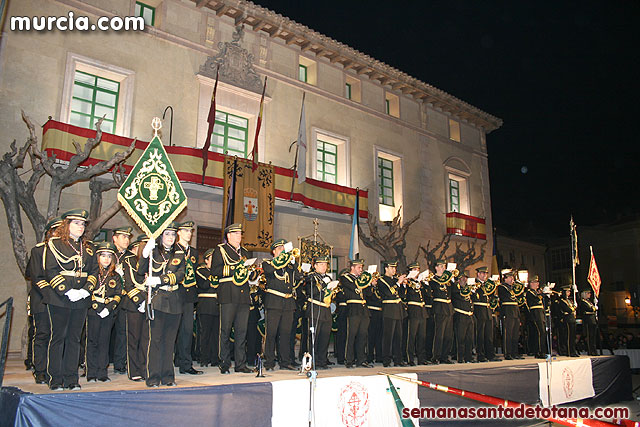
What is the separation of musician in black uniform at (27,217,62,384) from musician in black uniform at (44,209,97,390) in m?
0.09

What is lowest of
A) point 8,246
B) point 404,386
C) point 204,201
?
point 404,386

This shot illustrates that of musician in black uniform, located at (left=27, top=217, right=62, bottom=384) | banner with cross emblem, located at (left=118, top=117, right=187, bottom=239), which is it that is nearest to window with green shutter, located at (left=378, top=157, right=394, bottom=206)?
banner with cross emblem, located at (left=118, top=117, right=187, bottom=239)

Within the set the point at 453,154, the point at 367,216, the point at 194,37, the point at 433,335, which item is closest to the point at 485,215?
the point at 453,154

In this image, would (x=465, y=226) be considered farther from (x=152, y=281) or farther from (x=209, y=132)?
(x=152, y=281)

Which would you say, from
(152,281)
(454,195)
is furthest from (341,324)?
(454,195)

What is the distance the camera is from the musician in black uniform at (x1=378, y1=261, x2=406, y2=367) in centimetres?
921

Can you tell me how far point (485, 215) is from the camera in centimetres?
2330

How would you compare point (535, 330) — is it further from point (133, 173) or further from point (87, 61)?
point (87, 61)

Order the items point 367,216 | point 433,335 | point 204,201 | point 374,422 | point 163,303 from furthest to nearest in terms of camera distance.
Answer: point 367,216 → point 204,201 → point 433,335 → point 374,422 → point 163,303

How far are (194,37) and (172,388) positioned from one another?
12524mm

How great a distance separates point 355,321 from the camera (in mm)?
8812

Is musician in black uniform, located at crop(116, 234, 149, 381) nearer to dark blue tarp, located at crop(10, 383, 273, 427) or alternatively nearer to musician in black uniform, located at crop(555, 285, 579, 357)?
dark blue tarp, located at crop(10, 383, 273, 427)

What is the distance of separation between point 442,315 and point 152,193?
22.0 ft

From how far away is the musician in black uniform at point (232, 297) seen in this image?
273 inches
